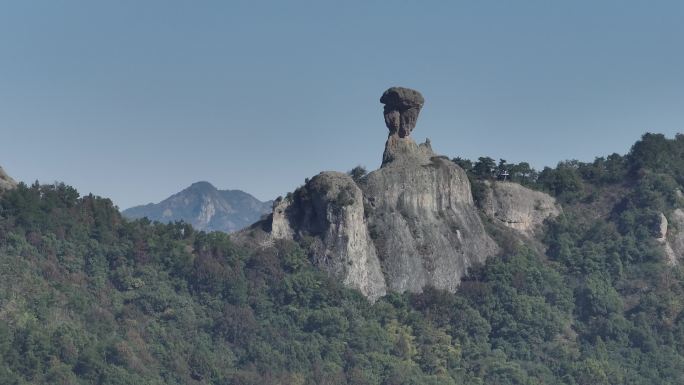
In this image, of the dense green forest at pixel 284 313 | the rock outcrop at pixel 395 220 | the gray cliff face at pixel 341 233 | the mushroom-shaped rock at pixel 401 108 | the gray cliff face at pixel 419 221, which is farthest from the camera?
the mushroom-shaped rock at pixel 401 108

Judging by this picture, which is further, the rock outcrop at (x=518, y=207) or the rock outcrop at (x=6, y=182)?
the rock outcrop at (x=518, y=207)

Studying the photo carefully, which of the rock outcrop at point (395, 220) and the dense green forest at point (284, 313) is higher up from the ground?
the rock outcrop at point (395, 220)

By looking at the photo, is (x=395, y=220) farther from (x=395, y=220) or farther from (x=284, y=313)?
(x=284, y=313)

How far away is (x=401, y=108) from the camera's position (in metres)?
108

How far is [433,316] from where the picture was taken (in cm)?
10350

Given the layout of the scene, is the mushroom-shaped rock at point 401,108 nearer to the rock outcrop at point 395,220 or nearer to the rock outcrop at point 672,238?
the rock outcrop at point 395,220

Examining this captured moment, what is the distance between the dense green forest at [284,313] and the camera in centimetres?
9406

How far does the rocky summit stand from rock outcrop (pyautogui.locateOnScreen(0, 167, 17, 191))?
1513 centimetres

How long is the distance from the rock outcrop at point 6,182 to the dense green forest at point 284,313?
1.14 meters

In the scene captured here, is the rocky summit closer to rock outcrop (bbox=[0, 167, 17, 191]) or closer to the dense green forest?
the dense green forest

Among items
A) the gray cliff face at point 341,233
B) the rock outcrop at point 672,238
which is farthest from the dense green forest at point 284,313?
the gray cliff face at point 341,233

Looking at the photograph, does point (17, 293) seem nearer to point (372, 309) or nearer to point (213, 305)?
point (213, 305)

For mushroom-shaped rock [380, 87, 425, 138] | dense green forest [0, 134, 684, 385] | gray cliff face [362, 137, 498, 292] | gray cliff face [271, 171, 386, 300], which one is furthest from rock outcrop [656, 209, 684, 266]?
gray cliff face [271, 171, 386, 300]

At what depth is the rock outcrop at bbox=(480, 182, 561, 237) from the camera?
114 meters
